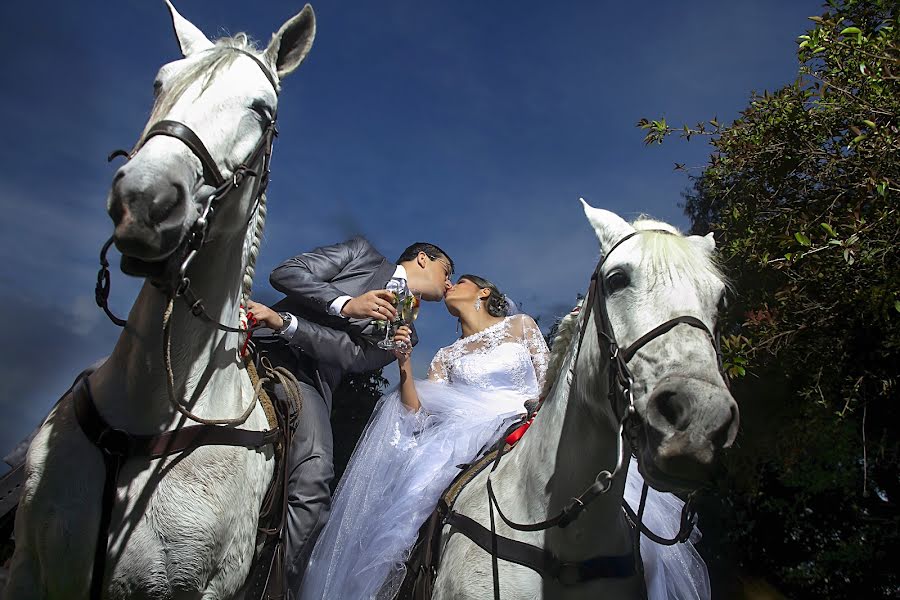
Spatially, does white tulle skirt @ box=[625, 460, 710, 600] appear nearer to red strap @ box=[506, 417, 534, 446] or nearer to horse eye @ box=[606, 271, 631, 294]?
red strap @ box=[506, 417, 534, 446]

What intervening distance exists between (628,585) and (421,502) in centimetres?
128

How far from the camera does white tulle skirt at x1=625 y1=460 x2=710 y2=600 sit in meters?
2.95

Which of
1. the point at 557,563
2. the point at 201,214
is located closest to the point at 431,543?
the point at 557,563

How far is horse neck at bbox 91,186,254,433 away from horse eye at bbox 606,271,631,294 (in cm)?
140

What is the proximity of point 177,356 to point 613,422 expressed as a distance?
1633 millimetres

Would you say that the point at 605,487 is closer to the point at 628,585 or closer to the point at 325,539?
the point at 628,585

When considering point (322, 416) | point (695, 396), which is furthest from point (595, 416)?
point (322, 416)

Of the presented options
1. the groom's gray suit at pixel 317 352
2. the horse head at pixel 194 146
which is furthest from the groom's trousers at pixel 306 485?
the horse head at pixel 194 146

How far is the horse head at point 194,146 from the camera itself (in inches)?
72.5

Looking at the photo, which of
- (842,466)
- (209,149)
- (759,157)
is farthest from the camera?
(842,466)

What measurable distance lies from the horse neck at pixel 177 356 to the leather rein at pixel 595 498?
4.09 feet

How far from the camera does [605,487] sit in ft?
7.59

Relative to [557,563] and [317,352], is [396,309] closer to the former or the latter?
[317,352]

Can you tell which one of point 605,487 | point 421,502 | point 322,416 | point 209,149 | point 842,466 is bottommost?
point 605,487
